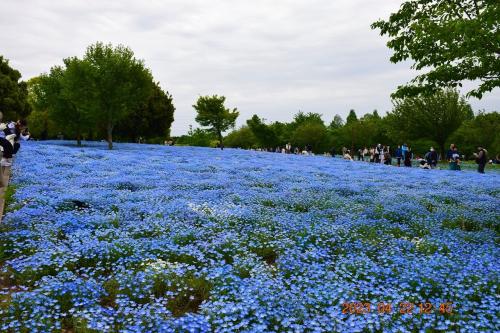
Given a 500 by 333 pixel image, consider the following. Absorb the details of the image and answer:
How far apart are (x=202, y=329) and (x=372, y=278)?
106 inches

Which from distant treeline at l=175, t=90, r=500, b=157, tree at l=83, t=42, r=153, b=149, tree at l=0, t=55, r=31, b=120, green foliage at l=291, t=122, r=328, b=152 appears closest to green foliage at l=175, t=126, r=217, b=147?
distant treeline at l=175, t=90, r=500, b=157

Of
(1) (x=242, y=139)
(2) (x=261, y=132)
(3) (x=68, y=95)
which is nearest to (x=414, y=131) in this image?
(2) (x=261, y=132)

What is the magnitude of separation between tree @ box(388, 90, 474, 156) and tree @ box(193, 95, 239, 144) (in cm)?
2627

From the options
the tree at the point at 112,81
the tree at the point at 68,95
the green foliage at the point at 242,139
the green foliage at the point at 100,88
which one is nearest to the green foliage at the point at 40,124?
the tree at the point at 68,95

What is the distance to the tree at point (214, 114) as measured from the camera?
56.2 meters

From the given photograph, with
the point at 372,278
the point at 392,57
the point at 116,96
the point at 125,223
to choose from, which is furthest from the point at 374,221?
the point at 116,96

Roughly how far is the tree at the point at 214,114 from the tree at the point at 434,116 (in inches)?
1034

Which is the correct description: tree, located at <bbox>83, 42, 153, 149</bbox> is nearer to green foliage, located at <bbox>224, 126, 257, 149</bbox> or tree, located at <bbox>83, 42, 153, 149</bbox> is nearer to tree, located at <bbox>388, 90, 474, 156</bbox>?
tree, located at <bbox>388, 90, 474, 156</bbox>

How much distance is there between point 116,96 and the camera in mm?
38625

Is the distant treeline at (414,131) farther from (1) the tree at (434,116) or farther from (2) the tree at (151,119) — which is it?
(2) the tree at (151,119)

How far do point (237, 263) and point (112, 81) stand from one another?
35.3 m

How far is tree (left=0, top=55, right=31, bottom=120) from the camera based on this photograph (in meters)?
50.1

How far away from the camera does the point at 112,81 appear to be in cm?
3812
